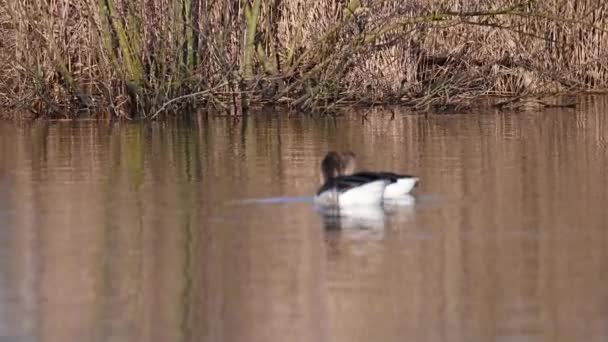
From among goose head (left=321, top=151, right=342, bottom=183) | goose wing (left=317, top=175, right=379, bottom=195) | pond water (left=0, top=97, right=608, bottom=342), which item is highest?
goose head (left=321, top=151, right=342, bottom=183)

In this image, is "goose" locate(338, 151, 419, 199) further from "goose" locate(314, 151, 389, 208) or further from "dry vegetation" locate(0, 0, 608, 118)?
"dry vegetation" locate(0, 0, 608, 118)

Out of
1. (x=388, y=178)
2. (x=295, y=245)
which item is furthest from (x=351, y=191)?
(x=295, y=245)

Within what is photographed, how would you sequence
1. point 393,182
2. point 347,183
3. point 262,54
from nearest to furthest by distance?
point 347,183 < point 393,182 < point 262,54

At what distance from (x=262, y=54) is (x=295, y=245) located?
35.7 ft

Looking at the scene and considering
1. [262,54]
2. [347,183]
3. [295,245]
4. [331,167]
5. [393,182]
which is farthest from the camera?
[262,54]

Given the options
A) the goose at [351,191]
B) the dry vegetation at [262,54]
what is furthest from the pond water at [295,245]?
the dry vegetation at [262,54]

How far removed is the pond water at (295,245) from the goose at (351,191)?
0.50 ft

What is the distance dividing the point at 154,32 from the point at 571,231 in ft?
32.6

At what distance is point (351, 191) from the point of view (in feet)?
32.8

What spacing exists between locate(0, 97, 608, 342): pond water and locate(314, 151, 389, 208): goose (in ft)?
0.50

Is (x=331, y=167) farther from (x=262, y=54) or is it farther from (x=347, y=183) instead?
(x=262, y=54)

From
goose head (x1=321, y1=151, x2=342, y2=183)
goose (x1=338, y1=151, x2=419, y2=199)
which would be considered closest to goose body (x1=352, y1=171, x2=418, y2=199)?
goose (x1=338, y1=151, x2=419, y2=199)

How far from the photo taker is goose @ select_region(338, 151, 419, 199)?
1002 cm

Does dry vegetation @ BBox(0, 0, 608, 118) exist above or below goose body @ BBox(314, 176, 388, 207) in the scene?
above
